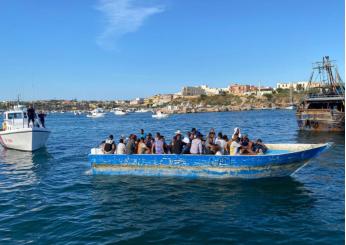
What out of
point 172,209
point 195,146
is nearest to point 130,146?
point 195,146

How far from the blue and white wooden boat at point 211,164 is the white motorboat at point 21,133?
13208 millimetres

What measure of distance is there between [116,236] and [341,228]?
6886 mm

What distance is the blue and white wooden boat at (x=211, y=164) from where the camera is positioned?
15641mm

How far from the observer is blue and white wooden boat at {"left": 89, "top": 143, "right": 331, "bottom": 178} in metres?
15.6

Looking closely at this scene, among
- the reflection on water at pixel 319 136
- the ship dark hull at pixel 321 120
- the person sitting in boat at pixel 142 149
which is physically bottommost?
the reflection on water at pixel 319 136

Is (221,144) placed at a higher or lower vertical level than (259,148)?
higher

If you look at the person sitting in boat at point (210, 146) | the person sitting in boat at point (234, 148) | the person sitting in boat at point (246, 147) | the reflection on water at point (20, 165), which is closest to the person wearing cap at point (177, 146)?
the person sitting in boat at point (210, 146)

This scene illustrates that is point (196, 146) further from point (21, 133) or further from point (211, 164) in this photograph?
point (21, 133)

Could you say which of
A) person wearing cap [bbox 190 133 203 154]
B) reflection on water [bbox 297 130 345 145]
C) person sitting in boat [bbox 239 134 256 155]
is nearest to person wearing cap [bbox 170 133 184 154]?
person wearing cap [bbox 190 133 203 154]

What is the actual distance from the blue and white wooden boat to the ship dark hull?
2501cm

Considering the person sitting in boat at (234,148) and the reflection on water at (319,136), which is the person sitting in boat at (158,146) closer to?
the person sitting in boat at (234,148)

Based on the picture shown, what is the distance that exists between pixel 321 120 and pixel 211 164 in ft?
97.4

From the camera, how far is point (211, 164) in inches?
644

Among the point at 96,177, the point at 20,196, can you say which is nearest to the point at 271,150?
the point at 96,177
